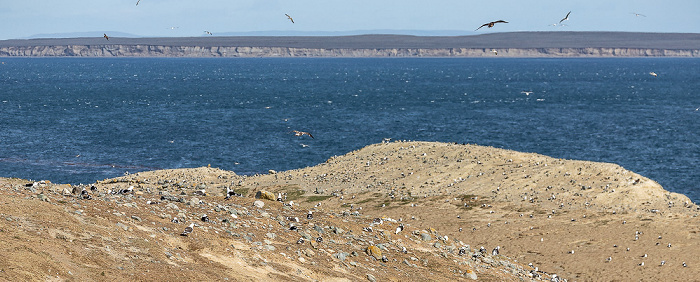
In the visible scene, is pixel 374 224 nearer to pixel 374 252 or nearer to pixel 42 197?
pixel 374 252

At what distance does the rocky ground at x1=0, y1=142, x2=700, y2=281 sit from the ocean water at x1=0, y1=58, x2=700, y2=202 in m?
19.6

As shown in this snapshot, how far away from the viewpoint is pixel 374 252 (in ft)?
79.7

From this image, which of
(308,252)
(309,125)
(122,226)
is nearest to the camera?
(122,226)

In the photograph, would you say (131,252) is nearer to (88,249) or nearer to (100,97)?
(88,249)

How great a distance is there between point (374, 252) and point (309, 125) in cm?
7144

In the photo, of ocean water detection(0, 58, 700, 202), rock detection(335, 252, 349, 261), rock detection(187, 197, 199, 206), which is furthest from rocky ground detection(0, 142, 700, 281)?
ocean water detection(0, 58, 700, 202)

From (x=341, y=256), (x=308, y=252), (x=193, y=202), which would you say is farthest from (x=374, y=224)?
(x=193, y=202)

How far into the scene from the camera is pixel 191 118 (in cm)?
10112

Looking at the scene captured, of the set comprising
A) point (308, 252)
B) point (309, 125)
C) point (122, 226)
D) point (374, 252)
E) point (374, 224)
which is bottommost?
point (309, 125)

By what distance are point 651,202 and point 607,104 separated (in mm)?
93485

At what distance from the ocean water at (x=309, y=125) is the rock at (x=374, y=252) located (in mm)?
39802

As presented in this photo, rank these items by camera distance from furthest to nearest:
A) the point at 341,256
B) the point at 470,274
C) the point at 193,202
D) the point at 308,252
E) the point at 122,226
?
the point at 193,202
the point at 470,274
the point at 341,256
the point at 308,252
the point at 122,226

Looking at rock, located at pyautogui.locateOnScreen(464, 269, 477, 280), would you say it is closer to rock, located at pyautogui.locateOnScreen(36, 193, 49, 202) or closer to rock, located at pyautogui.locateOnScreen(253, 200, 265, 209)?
rock, located at pyautogui.locateOnScreen(253, 200, 265, 209)

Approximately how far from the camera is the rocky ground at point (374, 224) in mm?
19734
